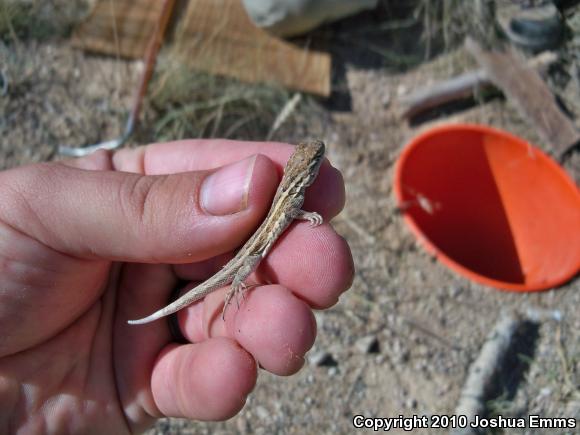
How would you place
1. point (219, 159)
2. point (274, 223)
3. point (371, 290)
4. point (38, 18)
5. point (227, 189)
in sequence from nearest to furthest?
1. point (227, 189)
2. point (274, 223)
3. point (219, 159)
4. point (371, 290)
5. point (38, 18)

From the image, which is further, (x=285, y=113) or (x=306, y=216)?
(x=285, y=113)

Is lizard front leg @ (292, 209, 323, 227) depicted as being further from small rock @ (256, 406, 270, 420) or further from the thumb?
small rock @ (256, 406, 270, 420)

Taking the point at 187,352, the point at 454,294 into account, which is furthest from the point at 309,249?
the point at 454,294

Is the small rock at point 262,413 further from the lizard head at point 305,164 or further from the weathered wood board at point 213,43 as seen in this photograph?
the weathered wood board at point 213,43

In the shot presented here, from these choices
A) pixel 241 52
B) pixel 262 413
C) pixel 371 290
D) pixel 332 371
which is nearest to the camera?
pixel 262 413

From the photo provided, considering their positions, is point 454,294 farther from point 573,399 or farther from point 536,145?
point 536,145

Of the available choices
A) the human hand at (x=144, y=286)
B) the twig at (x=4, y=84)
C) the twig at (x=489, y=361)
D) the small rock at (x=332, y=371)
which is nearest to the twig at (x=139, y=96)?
the twig at (x=4, y=84)

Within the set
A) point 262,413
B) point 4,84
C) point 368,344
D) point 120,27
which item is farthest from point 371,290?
point 4,84

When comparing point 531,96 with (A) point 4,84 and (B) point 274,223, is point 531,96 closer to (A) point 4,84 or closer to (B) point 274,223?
(B) point 274,223
